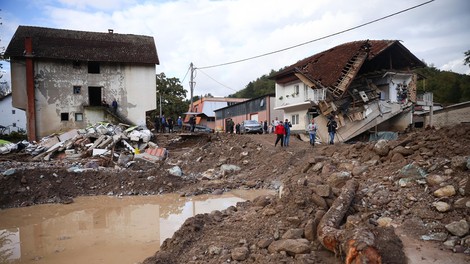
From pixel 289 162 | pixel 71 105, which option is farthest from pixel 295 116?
pixel 71 105

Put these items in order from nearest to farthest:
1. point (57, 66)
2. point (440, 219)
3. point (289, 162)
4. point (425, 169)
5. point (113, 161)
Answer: point (440, 219) → point (425, 169) → point (289, 162) → point (113, 161) → point (57, 66)

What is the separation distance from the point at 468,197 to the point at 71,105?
83.2 ft

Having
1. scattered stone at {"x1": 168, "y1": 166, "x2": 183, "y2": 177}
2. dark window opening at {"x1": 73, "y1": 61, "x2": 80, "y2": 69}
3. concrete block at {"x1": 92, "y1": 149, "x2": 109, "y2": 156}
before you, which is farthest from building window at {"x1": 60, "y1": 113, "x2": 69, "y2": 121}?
scattered stone at {"x1": 168, "y1": 166, "x2": 183, "y2": 177}

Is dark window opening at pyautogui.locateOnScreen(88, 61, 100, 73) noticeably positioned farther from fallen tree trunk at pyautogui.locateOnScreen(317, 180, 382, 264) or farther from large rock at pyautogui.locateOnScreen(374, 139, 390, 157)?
fallen tree trunk at pyautogui.locateOnScreen(317, 180, 382, 264)

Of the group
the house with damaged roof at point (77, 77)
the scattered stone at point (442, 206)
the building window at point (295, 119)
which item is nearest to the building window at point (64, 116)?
the house with damaged roof at point (77, 77)

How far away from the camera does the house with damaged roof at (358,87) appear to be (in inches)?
806

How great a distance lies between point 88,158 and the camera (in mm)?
15648

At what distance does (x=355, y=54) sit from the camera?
21438 millimetres

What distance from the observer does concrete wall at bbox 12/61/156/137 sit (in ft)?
74.4

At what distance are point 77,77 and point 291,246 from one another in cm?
2453

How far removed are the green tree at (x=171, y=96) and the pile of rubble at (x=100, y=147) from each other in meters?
21.6

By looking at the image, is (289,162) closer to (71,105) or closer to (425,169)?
(425,169)

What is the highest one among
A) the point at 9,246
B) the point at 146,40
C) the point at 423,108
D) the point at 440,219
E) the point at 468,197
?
the point at 146,40

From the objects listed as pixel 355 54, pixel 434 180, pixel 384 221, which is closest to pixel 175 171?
pixel 384 221
